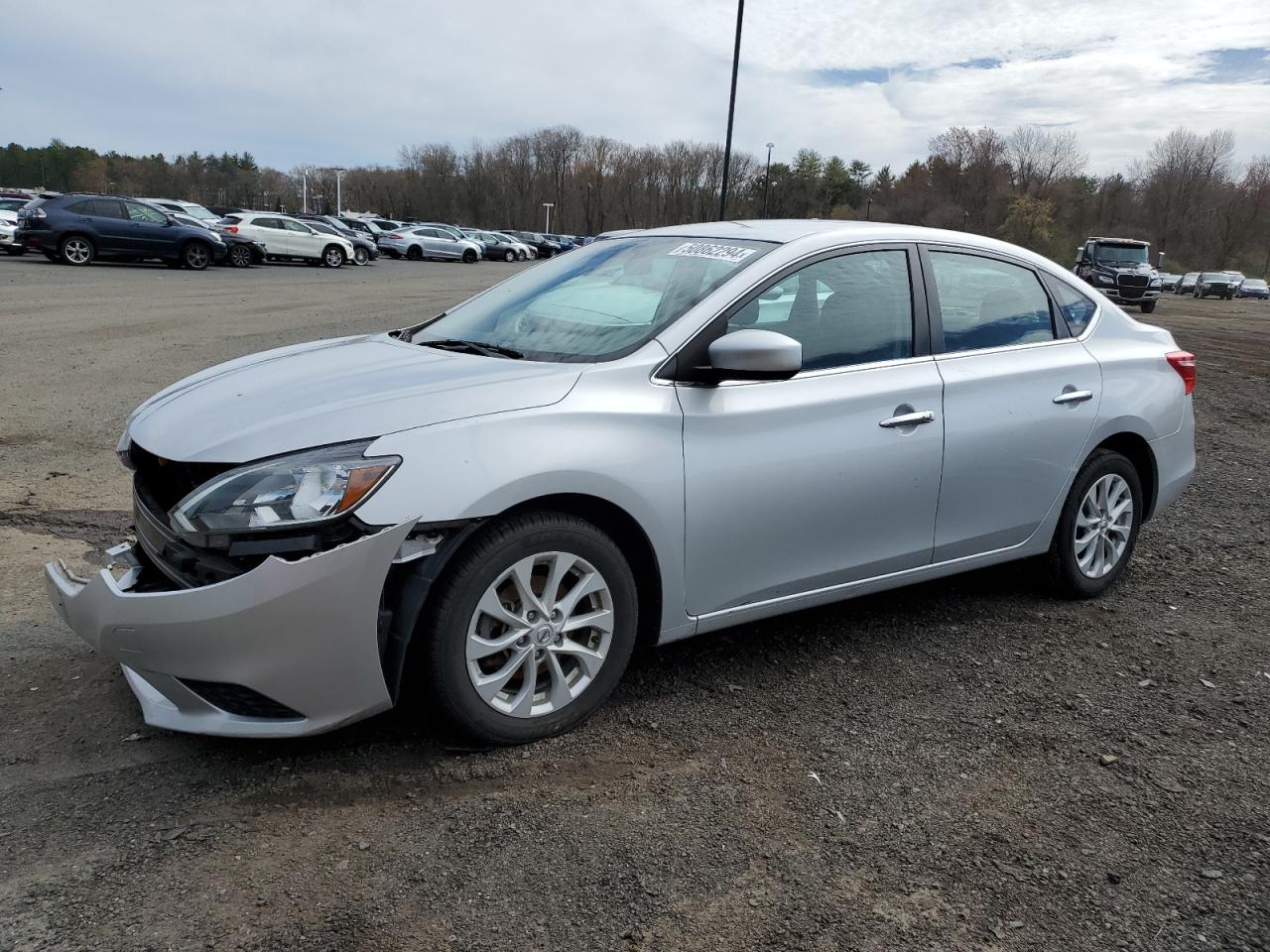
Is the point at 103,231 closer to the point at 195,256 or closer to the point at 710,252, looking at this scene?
the point at 195,256

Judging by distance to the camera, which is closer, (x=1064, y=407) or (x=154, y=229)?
(x=1064, y=407)

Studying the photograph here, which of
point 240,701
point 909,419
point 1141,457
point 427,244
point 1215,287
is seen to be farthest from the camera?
point 1215,287

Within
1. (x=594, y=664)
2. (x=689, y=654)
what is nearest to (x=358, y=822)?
(x=594, y=664)

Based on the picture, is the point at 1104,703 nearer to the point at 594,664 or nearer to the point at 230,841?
the point at 594,664

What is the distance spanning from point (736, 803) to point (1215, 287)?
211 feet

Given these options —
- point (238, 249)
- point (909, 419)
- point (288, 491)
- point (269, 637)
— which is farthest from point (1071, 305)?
point (238, 249)

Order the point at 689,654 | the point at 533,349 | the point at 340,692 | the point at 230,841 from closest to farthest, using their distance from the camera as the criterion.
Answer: the point at 230,841
the point at 340,692
the point at 533,349
the point at 689,654

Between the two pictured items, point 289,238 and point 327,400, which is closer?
point 327,400

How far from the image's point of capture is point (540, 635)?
301 cm

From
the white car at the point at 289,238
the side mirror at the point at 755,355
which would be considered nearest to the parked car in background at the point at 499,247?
the white car at the point at 289,238

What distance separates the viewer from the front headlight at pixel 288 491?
2650 mm

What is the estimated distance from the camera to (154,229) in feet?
79.8

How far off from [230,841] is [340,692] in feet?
1.49

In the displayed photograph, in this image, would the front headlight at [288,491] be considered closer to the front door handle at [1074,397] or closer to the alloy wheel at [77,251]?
the front door handle at [1074,397]
